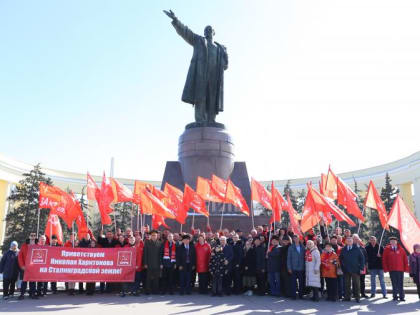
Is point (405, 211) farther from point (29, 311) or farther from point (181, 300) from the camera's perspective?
point (29, 311)

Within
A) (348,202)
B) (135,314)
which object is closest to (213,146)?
(348,202)

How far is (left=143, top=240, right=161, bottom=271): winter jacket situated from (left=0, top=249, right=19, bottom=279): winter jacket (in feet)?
10.1

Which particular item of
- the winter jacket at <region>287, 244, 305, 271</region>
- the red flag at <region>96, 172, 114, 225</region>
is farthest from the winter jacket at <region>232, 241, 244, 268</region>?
Answer: the red flag at <region>96, 172, 114, 225</region>

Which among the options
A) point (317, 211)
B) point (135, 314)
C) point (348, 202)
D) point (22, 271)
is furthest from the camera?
point (348, 202)

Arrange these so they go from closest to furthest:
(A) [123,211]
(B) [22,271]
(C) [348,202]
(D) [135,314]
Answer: (D) [135,314]
(B) [22,271]
(C) [348,202]
(A) [123,211]

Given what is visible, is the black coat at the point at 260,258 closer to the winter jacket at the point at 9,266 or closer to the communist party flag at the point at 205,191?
the communist party flag at the point at 205,191

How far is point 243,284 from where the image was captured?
9734 millimetres

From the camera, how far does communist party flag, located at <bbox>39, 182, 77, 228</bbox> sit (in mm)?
10930

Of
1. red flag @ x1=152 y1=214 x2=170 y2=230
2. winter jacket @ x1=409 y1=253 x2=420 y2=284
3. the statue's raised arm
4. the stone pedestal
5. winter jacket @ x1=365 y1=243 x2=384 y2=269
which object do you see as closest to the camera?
winter jacket @ x1=409 y1=253 x2=420 y2=284

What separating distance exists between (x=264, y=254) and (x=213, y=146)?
274 inches

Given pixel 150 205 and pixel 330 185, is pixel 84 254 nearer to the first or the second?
pixel 150 205

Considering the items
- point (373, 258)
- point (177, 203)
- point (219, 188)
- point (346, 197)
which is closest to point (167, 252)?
point (177, 203)

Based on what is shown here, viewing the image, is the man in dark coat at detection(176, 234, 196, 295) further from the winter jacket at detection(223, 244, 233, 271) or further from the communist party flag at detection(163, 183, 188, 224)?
the communist party flag at detection(163, 183, 188, 224)

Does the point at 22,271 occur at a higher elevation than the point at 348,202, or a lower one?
lower
